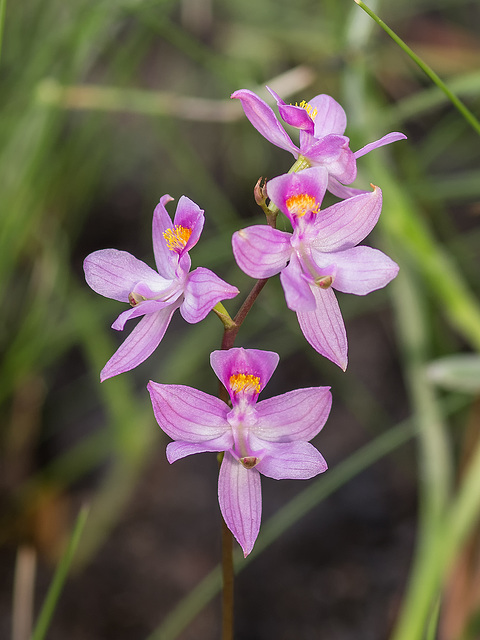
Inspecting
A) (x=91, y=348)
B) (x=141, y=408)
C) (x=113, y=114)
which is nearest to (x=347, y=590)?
(x=141, y=408)

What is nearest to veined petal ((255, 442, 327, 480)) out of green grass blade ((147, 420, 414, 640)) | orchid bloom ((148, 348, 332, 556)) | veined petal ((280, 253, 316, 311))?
orchid bloom ((148, 348, 332, 556))

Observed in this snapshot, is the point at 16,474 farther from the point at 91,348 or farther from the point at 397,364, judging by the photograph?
the point at 397,364

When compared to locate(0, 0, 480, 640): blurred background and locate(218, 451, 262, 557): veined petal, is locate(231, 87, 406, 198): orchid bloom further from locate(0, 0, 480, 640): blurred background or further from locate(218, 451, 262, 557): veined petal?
locate(0, 0, 480, 640): blurred background

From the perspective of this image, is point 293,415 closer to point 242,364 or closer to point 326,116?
point 242,364

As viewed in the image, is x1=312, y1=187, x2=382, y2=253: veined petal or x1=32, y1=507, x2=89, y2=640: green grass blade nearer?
x1=312, y1=187, x2=382, y2=253: veined petal

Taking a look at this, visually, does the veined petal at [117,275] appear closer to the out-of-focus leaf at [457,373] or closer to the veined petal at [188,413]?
the veined petal at [188,413]

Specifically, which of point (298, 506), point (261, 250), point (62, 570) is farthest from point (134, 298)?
point (298, 506)
